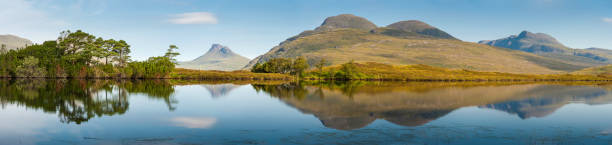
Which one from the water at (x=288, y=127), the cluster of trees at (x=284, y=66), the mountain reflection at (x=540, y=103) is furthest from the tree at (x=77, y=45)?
the mountain reflection at (x=540, y=103)

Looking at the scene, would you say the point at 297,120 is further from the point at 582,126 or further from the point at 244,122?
the point at 582,126

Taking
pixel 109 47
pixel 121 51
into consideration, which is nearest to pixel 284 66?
pixel 121 51

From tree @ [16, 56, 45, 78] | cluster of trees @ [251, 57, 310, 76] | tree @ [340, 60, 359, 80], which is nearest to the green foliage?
tree @ [16, 56, 45, 78]

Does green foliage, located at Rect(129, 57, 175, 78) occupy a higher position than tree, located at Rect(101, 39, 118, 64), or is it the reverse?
tree, located at Rect(101, 39, 118, 64)

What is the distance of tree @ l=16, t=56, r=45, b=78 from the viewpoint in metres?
113

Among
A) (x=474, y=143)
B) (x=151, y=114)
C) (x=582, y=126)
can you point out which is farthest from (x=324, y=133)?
(x=582, y=126)

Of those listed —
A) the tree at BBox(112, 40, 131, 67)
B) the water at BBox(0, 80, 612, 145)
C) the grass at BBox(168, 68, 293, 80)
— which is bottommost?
the water at BBox(0, 80, 612, 145)

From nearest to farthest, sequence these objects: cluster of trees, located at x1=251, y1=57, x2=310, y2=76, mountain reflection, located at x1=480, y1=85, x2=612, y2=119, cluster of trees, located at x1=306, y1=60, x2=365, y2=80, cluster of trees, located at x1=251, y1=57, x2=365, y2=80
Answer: mountain reflection, located at x1=480, y1=85, x2=612, y2=119 → cluster of trees, located at x1=306, y1=60, x2=365, y2=80 → cluster of trees, located at x1=251, y1=57, x2=365, y2=80 → cluster of trees, located at x1=251, y1=57, x2=310, y2=76

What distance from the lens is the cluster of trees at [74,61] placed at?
377ft

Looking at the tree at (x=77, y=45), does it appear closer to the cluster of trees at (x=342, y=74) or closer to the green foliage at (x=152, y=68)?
the green foliage at (x=152, y=68)

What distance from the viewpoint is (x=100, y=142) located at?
648 inches

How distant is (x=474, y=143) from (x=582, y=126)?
11.2m

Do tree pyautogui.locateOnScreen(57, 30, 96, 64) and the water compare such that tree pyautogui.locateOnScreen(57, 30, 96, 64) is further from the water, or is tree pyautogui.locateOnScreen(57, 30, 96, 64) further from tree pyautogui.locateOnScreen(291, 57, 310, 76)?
the water

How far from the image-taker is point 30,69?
373 feet
